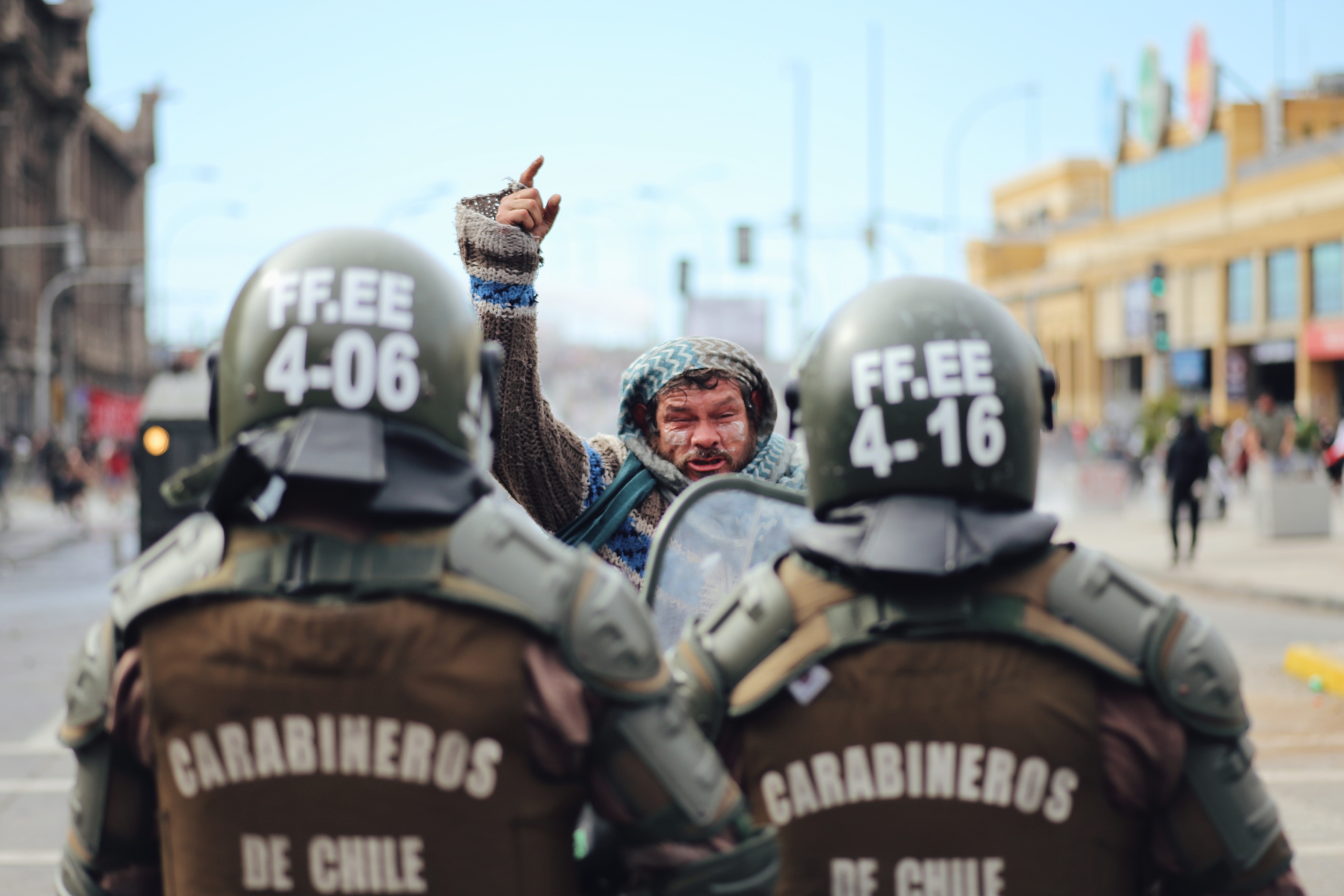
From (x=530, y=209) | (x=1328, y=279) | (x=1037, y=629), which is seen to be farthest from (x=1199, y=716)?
(x=1328, y=279)

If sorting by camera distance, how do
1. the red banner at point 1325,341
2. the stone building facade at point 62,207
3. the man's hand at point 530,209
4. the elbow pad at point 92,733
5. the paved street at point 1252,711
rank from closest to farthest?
the elbow pad at point 92,733 → the man's hand at point 530,209 → the paved street at point 1252,711 → the red banner at point 1325,341 → the stone building facade at point 62,207

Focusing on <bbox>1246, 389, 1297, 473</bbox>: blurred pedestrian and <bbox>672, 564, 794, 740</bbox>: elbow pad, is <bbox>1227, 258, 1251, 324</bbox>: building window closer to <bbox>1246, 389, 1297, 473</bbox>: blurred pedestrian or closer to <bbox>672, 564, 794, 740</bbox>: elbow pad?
<bbox>1246, 389, 1297, 473</bbox>: blurred pedestrian

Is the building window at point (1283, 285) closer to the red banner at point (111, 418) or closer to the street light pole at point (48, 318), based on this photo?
the red banner at point (111, 418)

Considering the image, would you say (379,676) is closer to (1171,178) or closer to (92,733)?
(92,733)

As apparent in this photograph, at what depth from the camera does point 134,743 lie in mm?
1938

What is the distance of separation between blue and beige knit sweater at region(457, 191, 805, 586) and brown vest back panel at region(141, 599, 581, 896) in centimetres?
162

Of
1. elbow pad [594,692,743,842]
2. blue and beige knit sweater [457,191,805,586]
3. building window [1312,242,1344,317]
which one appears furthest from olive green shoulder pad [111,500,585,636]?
building window [1312,242,1344,317]

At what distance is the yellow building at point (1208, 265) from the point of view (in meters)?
46.6

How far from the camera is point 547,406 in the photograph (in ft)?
12.4

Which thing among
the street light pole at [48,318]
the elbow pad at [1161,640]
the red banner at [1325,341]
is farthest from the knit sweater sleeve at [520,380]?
the red banner at [1325,341]

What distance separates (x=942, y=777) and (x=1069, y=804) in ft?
0.51

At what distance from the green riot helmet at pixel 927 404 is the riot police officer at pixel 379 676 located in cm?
37

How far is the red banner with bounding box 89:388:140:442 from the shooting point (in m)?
39.2

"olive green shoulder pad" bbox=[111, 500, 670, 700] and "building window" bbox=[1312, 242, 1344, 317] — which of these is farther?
"building window" bbox=[1312, 242, 1344, 317]
